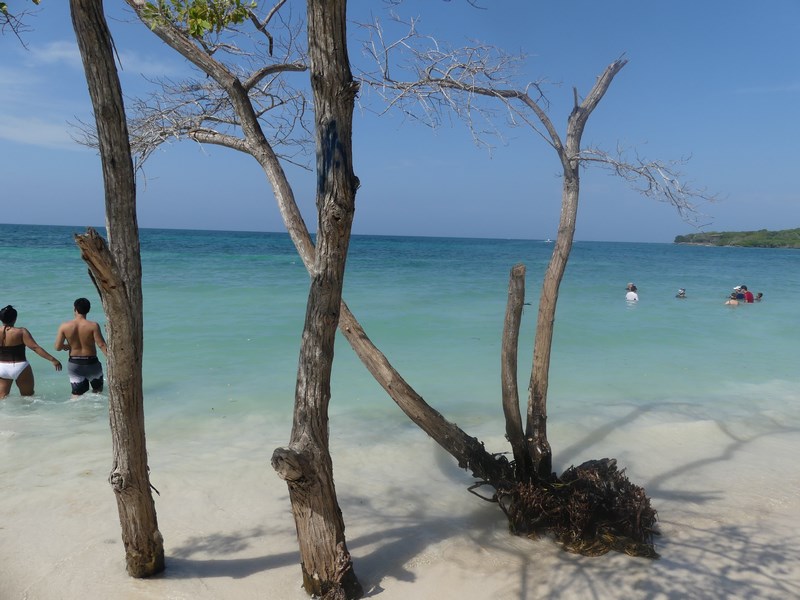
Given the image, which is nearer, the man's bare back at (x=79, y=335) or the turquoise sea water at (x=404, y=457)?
the turquoise sea water at (x=404, y=457)

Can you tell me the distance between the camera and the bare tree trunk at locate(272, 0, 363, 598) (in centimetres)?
271

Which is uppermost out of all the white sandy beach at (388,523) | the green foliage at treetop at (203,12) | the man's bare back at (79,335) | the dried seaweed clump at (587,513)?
the green foliage at treetop at (203,12)

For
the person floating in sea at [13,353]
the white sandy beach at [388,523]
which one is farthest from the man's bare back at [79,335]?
the white sandy beach at [388,523]

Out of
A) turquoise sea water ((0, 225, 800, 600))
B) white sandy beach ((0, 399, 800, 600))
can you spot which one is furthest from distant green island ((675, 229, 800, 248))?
white sandy beach ((0, 399, 800, 600))

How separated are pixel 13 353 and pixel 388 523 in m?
5.20

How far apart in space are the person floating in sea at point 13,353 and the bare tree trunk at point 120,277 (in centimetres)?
457

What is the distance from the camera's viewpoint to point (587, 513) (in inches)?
166

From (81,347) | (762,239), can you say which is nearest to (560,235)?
(81,347)

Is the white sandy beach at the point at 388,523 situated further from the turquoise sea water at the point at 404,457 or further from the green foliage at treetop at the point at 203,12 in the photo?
the green foliage at treetop at the point at 203,12

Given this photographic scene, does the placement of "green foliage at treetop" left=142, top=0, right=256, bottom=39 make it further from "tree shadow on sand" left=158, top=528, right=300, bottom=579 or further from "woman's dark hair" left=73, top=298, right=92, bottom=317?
"woman's dark hair" left=73, top=298, right=92, bottom=317

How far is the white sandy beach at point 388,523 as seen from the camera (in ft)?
12.0

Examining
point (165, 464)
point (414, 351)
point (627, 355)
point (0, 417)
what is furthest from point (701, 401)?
point (0, 417)

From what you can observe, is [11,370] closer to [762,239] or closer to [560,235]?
[560,235]

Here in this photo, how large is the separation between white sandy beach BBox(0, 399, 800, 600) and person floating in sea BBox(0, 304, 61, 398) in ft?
3.56
